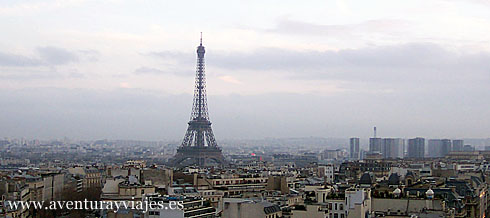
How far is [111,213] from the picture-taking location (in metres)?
41.0

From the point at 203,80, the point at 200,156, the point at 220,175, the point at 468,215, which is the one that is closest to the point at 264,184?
the point at 220,175

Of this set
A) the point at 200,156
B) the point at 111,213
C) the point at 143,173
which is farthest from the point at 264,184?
the point at 200,156

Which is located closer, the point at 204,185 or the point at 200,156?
the point at 204,185

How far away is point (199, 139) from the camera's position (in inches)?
5162

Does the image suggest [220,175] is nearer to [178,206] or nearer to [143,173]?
[143,173]

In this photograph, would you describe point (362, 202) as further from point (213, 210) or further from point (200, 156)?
point (200, 156)

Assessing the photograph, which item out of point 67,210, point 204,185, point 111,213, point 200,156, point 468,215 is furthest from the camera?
point 200,156

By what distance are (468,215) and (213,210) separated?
14367mm

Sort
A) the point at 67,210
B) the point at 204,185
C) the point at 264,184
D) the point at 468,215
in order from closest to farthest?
the point at 468,215 → the point at 67,210 → the point at 204,185 → the point at 264,184

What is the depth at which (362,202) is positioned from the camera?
37781 mm

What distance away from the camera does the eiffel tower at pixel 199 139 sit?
127312 millimetres

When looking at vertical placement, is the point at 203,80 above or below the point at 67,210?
above

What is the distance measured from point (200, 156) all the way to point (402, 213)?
3501 inches

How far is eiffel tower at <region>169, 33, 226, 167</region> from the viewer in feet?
418
